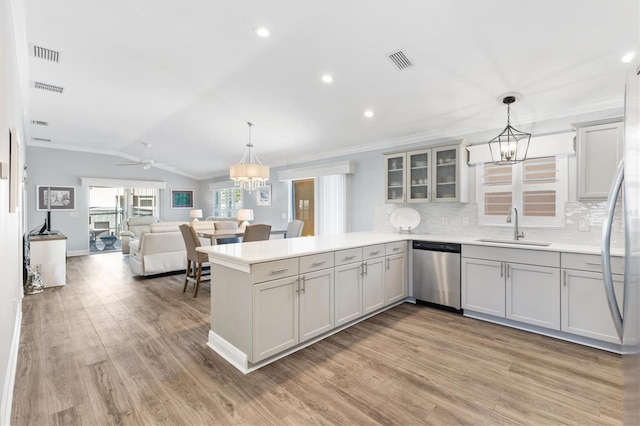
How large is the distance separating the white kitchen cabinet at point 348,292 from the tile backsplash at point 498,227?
5.61ft

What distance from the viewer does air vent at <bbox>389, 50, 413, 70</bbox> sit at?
9.15ft

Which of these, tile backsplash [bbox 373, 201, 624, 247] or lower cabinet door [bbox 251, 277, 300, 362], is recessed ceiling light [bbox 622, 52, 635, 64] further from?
lower cabinet door [bbox 251, 277, 300, 362]

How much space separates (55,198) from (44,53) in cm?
608

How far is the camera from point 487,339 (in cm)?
289

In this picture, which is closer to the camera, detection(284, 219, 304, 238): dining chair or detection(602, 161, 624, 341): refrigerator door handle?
detection(602, 161, 624, 341): refrigerator door handle

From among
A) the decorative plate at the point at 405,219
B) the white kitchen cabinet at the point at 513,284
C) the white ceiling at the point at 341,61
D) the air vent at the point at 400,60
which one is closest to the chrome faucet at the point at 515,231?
the white kitchen cabinet at the point at 513,284

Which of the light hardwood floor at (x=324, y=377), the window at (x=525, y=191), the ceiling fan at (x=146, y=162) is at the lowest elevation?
the light hardwood floor at (x=324, y=377)

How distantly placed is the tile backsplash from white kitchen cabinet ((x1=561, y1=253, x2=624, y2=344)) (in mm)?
593

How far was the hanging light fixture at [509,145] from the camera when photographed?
122 inches

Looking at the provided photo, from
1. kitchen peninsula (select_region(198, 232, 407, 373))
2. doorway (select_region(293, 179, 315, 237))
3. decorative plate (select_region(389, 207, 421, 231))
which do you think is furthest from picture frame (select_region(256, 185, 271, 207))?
kitchen peninsula (select_region(198, 232, 407, 373))

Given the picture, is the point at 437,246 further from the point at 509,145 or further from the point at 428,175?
the point at 509,145

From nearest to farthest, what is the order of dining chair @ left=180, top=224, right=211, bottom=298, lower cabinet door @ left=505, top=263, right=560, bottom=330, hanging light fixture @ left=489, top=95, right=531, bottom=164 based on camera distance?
lower cabinet door @ left=505, top=263, right=560, bottom=330, hanging light fixture @ left=489, top=95, right=531, bottom=164, dining chair @ left=180, top=224, right=211, bottom=298

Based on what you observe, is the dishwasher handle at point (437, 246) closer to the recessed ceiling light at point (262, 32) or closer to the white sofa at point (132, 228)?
the recessed ceiling light at point (262, 32)

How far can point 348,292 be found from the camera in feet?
10.1
